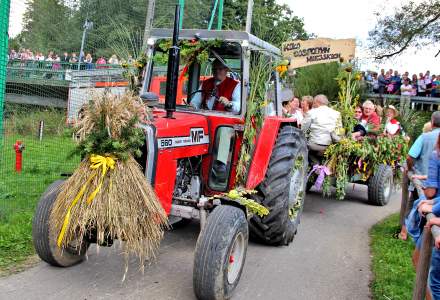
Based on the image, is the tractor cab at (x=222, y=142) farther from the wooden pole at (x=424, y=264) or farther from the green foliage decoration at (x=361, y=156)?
the green foliage decoration at (x=361, y=156)

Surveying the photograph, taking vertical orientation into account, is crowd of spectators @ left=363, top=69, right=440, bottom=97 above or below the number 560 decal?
above

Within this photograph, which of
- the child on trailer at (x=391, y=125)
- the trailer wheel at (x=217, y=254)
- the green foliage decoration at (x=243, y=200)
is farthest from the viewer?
the child on trailer at (x=391, y=125)

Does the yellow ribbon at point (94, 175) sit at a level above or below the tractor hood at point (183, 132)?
below

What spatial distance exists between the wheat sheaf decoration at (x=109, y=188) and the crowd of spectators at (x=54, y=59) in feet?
12.8

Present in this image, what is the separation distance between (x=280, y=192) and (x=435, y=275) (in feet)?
6.84

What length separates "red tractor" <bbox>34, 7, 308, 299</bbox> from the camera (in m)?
3.87

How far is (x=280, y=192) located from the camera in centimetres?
506

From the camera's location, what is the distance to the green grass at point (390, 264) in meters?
4.36

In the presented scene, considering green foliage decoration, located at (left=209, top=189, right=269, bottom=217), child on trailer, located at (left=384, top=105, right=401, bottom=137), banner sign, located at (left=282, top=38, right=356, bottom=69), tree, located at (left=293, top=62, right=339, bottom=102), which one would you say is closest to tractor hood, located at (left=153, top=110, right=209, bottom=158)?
green foliage decoration, located at (left=209, top=189, right=269, bottom=217)

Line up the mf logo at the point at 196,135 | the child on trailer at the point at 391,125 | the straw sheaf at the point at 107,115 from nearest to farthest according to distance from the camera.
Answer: the straw sheaf at the point at 107,115 → the mf logo at the point at 196,135 → the child on trailer at the point at 391,125

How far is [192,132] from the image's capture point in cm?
448

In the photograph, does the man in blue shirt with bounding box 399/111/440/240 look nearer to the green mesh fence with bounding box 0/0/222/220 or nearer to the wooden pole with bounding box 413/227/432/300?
the wooden pole with bounding box 413/227/432/300

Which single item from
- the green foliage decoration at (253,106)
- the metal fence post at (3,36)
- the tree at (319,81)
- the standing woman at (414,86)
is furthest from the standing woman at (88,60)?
the standing woman at (414,86)

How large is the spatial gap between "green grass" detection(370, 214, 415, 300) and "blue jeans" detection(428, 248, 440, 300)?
1.08 meters
